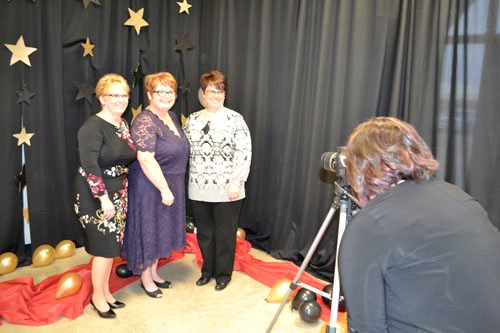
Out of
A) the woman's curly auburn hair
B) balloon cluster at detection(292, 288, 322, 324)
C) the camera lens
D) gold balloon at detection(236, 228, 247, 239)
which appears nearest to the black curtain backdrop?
gold balloon at detection(236, 228, 247, 239)

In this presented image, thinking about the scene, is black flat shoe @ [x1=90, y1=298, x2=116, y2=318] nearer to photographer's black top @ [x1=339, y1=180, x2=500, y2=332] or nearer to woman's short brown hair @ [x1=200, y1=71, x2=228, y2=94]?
woman's short brown hair @ [x1=200, y1=71, x2=228, y2=94]

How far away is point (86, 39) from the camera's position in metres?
2.95

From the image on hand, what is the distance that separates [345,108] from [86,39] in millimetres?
2077

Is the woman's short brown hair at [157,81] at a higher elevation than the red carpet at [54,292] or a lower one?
higher

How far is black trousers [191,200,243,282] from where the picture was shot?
2549 mm

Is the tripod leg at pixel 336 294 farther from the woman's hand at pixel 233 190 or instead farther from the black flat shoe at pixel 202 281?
the black flat shoe at pixel 202 281

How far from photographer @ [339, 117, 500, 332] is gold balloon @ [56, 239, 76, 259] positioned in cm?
254

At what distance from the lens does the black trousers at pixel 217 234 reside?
8.36 ft

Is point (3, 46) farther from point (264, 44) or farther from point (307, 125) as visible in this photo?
point (307, 125)

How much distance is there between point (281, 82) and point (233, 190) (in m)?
1.12

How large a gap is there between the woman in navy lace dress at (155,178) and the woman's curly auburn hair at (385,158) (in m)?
1.46

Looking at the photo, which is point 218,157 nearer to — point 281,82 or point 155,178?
point 155,178

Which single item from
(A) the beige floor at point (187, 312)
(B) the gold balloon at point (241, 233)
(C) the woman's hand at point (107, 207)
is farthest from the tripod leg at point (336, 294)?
(B) the gold balloon at point (241, 233)

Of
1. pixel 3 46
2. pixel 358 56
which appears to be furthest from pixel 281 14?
pixel 3 46
